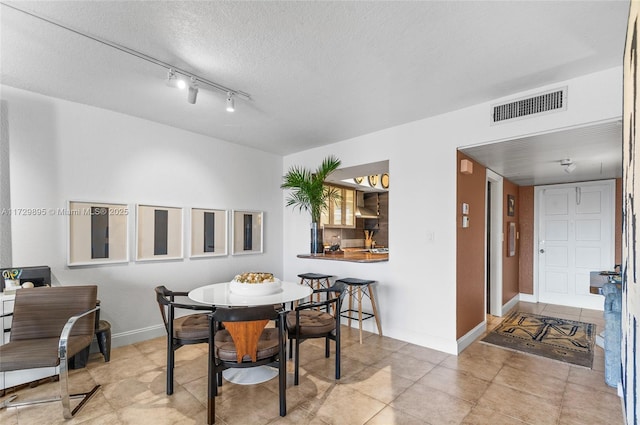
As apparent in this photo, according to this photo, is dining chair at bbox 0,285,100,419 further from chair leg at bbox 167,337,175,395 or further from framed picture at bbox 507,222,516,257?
framed picture at bbox 507,222,516,257

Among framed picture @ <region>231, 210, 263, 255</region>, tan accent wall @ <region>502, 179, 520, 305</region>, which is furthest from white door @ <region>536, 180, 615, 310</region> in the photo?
framed picture @ <region>231, 210, 263, 255</region>

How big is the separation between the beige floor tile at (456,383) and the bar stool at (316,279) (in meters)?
1.69

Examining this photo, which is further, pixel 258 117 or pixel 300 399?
pixel 258 117

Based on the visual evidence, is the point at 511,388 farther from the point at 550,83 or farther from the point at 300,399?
the point at 550,83

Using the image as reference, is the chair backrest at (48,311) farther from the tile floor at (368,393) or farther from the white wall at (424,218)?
the white wall at (424,218)

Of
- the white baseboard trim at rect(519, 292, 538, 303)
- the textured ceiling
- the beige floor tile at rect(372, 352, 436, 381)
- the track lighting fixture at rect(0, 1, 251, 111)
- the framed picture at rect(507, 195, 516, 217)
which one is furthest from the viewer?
the white baseboard trim at rect(519, 292, 538, 303)

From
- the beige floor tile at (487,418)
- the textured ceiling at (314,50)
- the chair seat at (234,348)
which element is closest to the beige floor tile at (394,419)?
the beige floor tile at (487,418)

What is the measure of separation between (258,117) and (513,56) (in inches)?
96.6

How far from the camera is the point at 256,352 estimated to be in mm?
2166

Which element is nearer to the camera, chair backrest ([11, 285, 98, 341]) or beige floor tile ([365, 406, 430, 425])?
beige floor tile ([365, 406, 430, 425])

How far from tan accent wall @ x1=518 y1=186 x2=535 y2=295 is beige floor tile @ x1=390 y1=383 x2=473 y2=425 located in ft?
14.4

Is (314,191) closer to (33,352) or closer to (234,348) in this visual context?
(234,348)

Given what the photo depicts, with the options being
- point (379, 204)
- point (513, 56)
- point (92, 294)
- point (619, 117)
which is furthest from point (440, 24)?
point (379, 204)

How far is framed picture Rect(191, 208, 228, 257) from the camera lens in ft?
13.6
